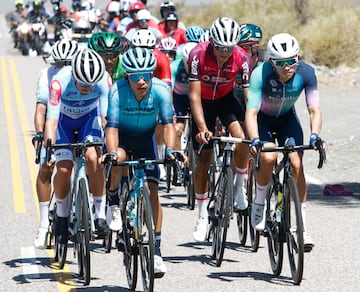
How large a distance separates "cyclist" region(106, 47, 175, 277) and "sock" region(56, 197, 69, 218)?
33.2 inches

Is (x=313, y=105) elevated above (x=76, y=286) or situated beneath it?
elevated above

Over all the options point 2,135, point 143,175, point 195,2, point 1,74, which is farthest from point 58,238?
point 195,2

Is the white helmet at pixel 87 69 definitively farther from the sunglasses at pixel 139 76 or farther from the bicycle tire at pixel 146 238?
the bicycle tire at pixel 146 238

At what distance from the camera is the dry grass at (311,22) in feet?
93.8

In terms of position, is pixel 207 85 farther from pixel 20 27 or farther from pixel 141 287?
pixel 20 27

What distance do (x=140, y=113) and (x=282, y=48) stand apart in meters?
1.33

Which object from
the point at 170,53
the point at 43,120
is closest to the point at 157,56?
the point at 170,53

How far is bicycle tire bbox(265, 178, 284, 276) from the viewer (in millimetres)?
9484

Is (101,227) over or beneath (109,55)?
beneath

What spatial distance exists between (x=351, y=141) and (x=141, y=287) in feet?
32.0

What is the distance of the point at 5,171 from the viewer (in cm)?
1678

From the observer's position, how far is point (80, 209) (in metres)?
9.39

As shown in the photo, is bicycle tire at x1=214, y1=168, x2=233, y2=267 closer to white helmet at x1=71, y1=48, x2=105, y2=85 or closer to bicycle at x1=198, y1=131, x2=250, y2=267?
bicycle at x1=198, y1=131, x2=250, y2=267

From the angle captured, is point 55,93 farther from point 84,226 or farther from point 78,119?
point 84,226
